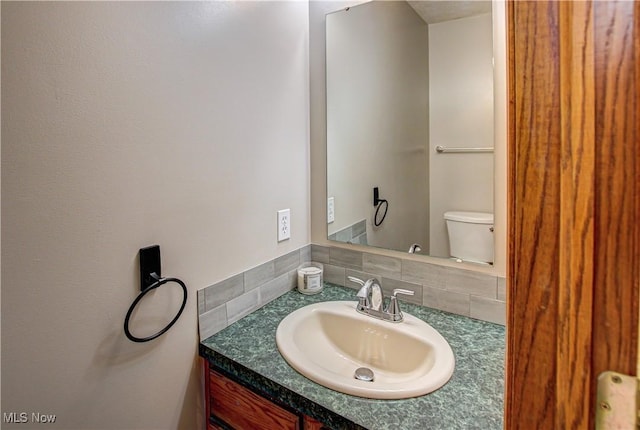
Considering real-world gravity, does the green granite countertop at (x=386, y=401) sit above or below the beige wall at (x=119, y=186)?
below

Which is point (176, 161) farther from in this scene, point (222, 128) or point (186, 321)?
point (186, 321)

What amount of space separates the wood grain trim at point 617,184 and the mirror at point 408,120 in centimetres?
90

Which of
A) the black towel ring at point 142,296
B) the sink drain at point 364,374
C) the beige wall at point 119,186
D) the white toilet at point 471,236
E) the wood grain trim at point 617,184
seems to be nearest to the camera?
the wood grain trim at point 617,184

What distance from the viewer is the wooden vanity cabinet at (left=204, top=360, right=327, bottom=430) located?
2.84 ft

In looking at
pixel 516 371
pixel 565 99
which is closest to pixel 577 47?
pixel 565 99

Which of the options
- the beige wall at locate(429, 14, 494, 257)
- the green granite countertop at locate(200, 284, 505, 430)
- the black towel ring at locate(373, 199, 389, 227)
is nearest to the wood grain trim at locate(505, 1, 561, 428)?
the green granite countertop at locate(200, 284, 505, 430)

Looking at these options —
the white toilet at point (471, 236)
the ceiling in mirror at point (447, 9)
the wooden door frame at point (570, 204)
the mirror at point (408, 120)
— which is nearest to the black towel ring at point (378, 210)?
the mirror at point (408, 120)

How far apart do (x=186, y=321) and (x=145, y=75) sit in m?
0.68

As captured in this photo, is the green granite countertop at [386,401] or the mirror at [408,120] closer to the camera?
the green granite countertop at [386,401]

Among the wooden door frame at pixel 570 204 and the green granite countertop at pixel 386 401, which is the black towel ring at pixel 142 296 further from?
the wooden door frame at pixel 570 204

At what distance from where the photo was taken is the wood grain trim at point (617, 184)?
0.30 m

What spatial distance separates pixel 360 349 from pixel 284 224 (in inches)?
21.5

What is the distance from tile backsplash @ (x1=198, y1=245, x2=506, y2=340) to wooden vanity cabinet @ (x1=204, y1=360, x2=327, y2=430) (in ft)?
0.53

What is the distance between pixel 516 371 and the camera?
374 millimetres
